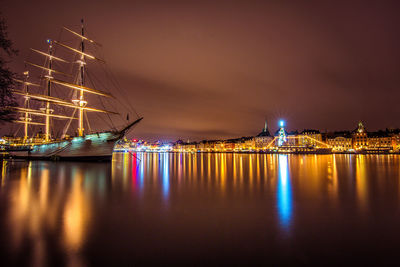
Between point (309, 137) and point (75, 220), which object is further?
point (309, 137)

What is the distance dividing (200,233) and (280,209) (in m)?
4.68

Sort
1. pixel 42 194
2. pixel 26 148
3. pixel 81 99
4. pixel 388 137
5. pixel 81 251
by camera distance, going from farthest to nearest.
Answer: pixel 388 137
pixel 26 148
pixel 81 99
pixel 42 194
pixel 81 251

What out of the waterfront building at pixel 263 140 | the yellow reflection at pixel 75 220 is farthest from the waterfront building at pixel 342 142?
the yellow reflection at pixel 75 220

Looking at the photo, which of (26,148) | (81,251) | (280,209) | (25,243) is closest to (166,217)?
(81,251)

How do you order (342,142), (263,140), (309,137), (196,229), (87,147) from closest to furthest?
(196,229), (87,147), (342,142), (309,137), (263,140)

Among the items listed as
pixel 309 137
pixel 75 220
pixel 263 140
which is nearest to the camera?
pixel 75 220

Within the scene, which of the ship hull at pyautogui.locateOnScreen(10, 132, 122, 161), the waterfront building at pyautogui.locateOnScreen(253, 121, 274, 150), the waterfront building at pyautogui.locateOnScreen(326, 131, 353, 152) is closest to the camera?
the ship hull at pyautogui.locateOnScreen(10, 132, 122, 161)

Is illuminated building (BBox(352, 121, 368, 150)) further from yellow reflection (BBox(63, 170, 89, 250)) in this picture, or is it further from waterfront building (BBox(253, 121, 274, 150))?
yellow reflection (BBox(63, 170, 89, 250))

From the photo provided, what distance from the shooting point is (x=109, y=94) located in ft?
161

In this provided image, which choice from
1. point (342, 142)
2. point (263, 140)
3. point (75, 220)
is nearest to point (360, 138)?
point (342, 142)

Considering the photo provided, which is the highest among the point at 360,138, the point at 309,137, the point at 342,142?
the point at 309,137

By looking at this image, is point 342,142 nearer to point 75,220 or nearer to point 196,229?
point 196,229

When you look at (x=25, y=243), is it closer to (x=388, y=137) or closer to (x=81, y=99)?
(x=81, y=99)

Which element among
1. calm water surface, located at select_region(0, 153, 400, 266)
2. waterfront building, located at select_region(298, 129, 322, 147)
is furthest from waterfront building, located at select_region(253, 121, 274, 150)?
calm water surface, located at select_region(0, 153, 400, 266)
